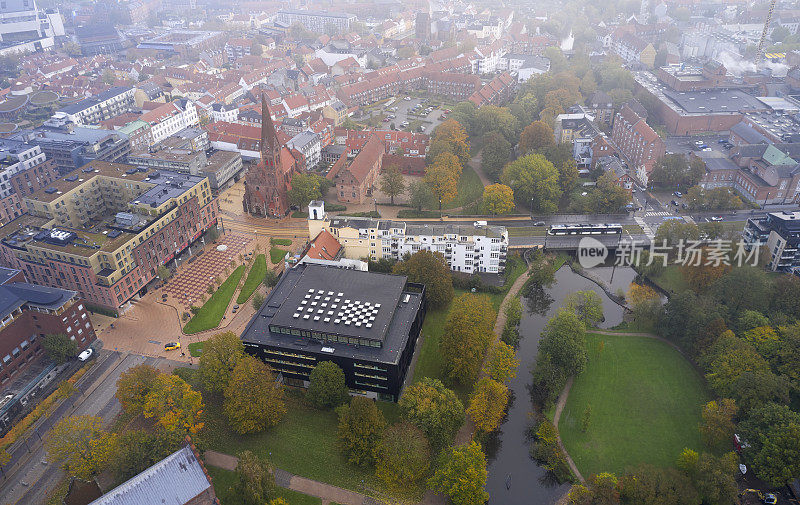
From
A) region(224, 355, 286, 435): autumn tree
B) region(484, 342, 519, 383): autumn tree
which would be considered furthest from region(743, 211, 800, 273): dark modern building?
region(224, 355, 286, 435): autumn tree

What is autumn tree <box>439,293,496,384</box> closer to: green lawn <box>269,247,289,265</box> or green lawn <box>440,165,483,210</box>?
green lawn <box>269,247,289,265</box>

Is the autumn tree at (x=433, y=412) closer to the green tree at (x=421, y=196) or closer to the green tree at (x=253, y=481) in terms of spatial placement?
the green tree at (x=253, y=481)

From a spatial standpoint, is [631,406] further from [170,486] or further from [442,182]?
[442,182]

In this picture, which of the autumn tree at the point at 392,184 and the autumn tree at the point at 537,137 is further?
the autumn tree at the point at 537,137

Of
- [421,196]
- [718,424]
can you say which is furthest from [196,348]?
[718,424]

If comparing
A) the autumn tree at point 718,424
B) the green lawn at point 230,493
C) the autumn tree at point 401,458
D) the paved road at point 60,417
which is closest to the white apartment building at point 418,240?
the paved road at point 60,417

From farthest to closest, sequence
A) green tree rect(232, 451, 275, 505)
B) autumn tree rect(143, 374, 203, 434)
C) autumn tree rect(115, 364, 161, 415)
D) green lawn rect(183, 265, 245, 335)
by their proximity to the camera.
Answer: green lawn rect(183, 265, 245, 335) → autumn tree rect(115, 364, 161, 415) → autumn tree rect(143, 374, 203, 434) → green tree rect(232, 451, 275, 505)

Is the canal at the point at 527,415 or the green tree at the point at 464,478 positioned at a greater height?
the green tree at the point at 464,478
